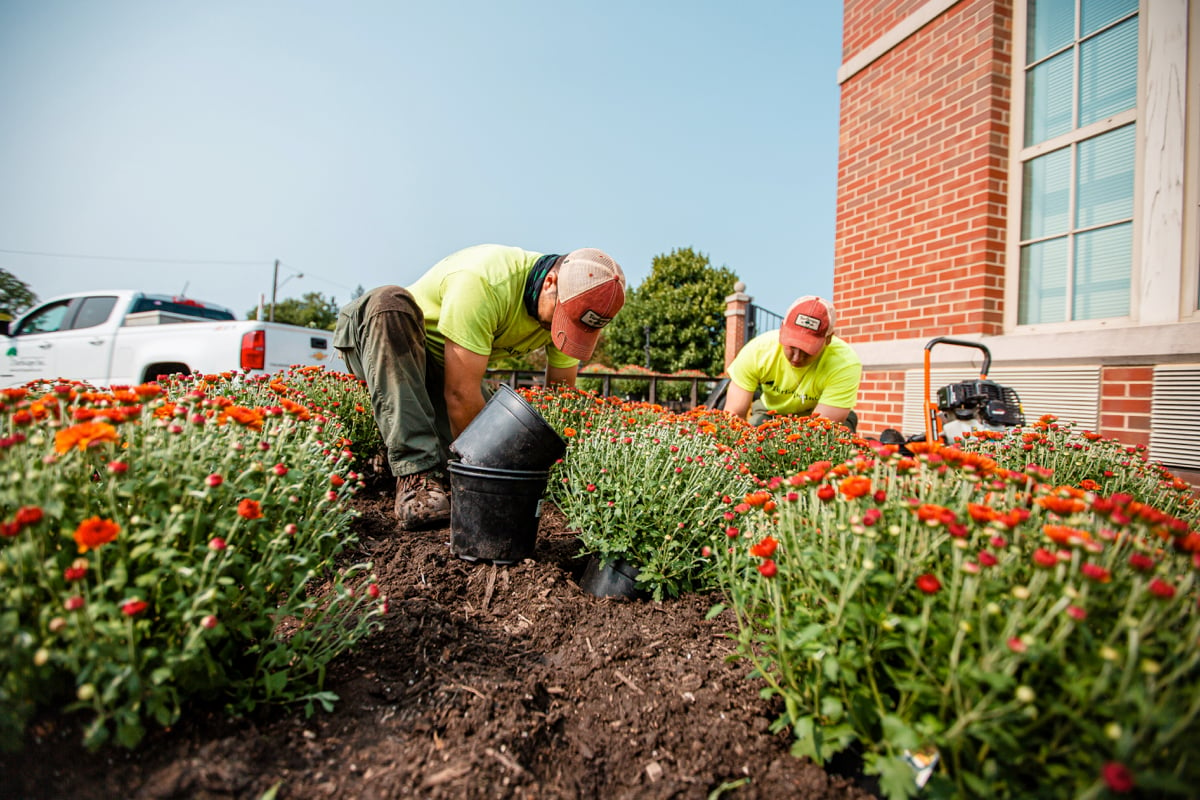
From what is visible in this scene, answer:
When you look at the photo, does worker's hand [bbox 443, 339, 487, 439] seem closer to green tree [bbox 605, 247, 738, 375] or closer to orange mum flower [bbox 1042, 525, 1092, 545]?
orange mum flower [bbox 1042, 525, 1092, 545]

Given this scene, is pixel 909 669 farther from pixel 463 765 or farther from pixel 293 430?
pixel 293 430

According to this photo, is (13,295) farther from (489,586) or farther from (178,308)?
(489,586)

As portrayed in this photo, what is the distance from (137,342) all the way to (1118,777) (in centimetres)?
897

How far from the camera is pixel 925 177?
15.1ft

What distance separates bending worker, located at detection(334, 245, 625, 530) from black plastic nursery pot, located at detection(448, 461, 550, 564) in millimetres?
447

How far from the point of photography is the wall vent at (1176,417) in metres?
3.18

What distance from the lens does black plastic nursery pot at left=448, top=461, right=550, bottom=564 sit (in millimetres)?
2254

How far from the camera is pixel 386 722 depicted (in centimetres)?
136

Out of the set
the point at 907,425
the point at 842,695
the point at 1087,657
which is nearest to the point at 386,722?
the point at 842,695

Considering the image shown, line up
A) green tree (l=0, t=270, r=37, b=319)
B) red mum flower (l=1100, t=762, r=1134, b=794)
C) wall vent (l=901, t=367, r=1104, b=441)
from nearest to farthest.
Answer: red mum flower (l=1100, t=762, r=1134, b=794), wall vent (l=901, t=367, r=1104, b=441), green tree (l=0, t=270, r=37, b=319)

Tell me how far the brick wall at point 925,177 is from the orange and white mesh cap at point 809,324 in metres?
1.29

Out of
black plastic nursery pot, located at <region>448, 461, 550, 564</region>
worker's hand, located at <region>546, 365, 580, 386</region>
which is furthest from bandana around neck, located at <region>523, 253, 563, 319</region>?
black plastic nursery pot, located at <region>448, 461, 550, 564</region>

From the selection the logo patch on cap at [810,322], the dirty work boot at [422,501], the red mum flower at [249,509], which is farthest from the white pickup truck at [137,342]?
the red mum flower at [249,509]

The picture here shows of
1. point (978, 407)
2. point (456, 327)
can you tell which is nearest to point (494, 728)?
point (456, 327)
